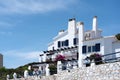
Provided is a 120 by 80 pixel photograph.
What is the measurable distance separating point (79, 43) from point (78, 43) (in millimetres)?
3907

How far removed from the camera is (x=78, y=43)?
2486 inches

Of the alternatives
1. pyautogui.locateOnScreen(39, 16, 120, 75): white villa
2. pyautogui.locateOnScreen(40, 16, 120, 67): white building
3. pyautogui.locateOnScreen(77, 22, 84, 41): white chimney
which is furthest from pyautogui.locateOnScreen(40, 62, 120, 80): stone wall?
pyautogui.locateOnScreen(77, 22, 84, 41): white chimney

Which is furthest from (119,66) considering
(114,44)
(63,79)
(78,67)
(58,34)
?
(58,34)

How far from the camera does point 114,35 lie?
181 ft

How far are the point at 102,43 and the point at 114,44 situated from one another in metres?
2.54

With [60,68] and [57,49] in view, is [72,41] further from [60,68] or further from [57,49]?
[60,68]

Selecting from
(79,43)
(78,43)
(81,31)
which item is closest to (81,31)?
(81,31)

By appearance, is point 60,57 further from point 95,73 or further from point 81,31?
point 95,73

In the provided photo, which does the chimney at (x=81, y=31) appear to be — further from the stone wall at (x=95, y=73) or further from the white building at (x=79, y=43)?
the stone wall at (x=95, y=73)

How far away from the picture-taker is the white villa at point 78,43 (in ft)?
178

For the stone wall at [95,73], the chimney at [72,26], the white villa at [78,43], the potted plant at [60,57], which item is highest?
the chimney at [72,26]

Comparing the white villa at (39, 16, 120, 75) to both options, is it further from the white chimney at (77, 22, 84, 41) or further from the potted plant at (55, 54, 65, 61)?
the potted plant at (55, 54, 65, 61)

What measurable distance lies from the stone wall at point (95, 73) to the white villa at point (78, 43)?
1674cm

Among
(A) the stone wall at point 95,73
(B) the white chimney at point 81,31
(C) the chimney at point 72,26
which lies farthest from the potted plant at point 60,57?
(A) the stone wall at point 95,73
